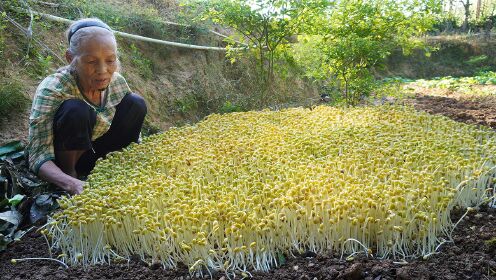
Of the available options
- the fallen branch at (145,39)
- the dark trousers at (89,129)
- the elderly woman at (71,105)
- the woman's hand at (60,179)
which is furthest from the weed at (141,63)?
the woman's hand at (60,179)

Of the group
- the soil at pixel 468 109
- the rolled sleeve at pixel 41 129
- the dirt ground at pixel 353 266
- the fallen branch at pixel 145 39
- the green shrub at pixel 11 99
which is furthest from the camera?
the soil at pixel 468 109

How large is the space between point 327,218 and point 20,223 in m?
1.89

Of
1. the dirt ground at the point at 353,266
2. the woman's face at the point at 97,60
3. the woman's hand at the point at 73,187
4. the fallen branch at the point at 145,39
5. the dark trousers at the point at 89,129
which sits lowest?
the dirt ground at the point at 353,266

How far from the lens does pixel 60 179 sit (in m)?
2.83

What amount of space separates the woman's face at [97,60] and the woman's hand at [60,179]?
694 mm

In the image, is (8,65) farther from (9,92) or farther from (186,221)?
(186,221)

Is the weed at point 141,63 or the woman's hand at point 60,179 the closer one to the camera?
the woman's hand at point 60,179

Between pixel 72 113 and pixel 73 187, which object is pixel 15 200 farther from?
pixel 72 113

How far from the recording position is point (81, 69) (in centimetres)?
314

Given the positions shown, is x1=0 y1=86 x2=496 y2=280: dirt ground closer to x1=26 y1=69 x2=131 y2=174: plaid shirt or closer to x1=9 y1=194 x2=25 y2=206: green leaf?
x1=9 y1=194 x2=25 y2=206: green leaf

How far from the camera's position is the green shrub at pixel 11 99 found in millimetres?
3809

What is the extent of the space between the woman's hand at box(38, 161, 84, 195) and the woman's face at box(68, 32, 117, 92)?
0.69 metres

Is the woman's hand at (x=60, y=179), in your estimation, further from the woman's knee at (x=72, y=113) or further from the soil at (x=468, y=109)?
the soil at (x=468, y=109)

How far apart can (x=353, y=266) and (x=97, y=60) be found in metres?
2.33
